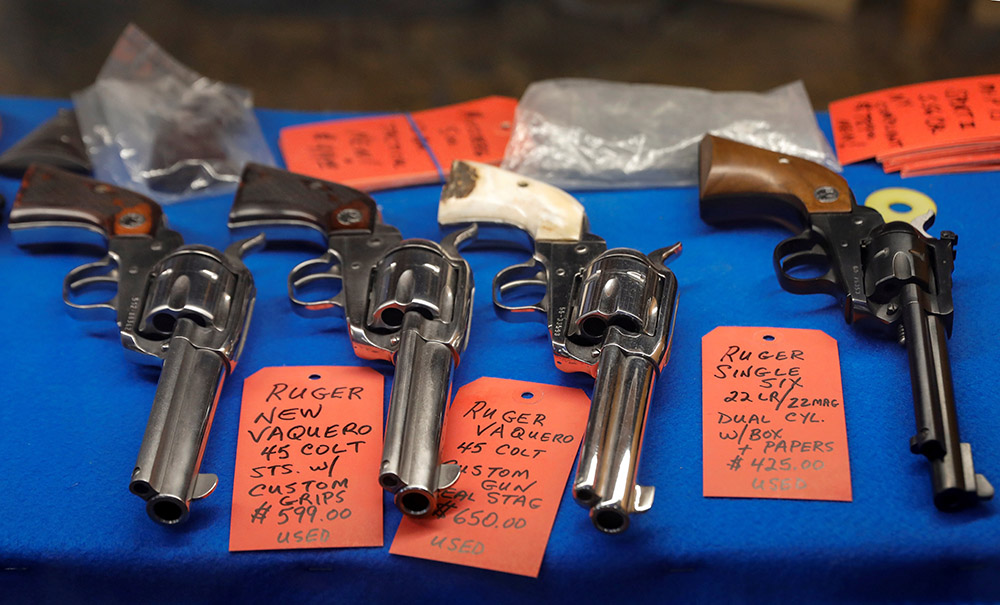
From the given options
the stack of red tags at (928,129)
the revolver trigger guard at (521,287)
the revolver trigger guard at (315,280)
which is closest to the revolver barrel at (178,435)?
the revolver trigger guard at (315,280)

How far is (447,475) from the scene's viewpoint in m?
1.06

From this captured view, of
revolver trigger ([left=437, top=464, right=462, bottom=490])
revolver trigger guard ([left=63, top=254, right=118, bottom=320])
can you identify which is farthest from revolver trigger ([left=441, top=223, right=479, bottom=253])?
revolver trigger guard ([left=63, top=254, right=118, bottom=320])

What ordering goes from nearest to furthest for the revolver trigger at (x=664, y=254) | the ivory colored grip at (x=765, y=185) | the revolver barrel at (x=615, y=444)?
the revolver barrel at (x=615, y=444) → the revolver trigger at (x=664, y=254) → the ivory colored grip at (x=765, y=185)

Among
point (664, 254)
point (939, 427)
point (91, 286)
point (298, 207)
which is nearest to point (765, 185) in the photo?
point (664, 254)

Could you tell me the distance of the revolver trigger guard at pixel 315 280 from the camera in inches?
52.7

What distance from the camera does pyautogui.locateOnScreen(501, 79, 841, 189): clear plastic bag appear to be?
1633 millimetres

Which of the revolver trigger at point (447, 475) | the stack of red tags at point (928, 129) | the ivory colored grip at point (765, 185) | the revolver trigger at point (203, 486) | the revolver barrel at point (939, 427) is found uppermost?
the stack of red tags at point (928, 129)

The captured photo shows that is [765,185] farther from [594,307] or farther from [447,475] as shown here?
[447,475]

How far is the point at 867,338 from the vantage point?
4.17ft

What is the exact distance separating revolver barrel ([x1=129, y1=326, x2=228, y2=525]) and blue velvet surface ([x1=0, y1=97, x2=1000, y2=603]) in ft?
0.19

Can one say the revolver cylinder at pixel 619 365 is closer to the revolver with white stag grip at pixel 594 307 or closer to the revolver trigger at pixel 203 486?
the revolver with white stag grip at pixel 594 307

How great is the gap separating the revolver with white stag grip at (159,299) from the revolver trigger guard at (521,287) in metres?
0.36

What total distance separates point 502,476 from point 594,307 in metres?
0.24

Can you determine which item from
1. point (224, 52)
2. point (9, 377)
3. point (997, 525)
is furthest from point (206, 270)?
point (224, 52)
